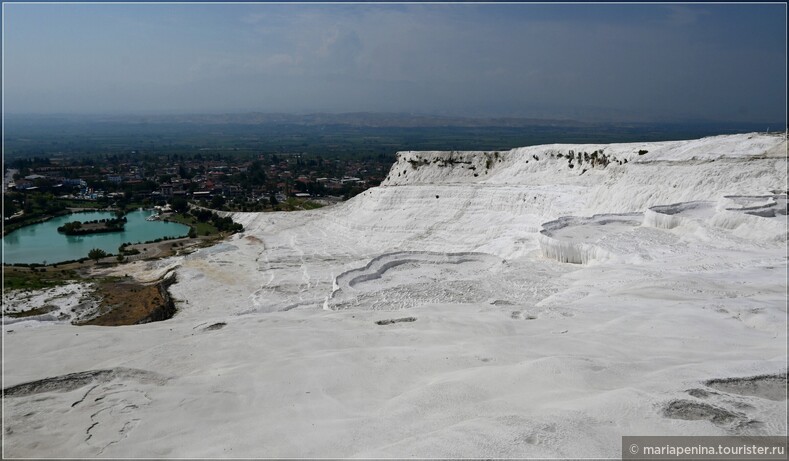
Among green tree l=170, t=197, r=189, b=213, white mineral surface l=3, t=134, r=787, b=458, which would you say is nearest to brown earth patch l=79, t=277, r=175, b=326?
white mineral surface l=3, t=134, r=787, b=458


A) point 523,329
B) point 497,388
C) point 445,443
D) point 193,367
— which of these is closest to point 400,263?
point 523,329

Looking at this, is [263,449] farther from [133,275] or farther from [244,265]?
[133,275]

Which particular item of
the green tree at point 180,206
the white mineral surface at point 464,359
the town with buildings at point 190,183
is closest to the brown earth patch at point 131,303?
the white mineral surface at point 464,359

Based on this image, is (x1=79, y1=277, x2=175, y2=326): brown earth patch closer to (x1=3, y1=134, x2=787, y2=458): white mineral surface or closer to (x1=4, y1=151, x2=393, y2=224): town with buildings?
(x1=3, y1=134, x2=787, y2=458): white mineral surface

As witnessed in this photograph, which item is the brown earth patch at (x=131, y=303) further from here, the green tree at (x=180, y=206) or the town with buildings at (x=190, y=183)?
the green tree at (x=180, y=206)

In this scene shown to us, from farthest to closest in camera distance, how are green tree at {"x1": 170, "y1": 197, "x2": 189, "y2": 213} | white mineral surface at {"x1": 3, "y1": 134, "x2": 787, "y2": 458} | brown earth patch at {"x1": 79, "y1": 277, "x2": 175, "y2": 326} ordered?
1. green tree at {"x1": 170, "y1": 197, "x2": 189, "y2": 213}
2. brown earth patch at {"x1": 79, "y1": 277, "x2": 175, "y2": 326}
3. white mineral surface at {"x1": 3, "y1": 134, "x2": 787, "y2": 458}

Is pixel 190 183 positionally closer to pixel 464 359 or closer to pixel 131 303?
pixel 131 303

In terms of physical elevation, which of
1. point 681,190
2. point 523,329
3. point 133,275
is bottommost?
point 133,275

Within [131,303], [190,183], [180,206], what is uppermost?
[190,183]

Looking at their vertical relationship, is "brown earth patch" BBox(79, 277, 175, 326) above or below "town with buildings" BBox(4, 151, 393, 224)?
below

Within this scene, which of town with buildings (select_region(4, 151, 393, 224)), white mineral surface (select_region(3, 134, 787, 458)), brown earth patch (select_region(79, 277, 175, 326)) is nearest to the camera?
white mineral surface (select_region(3, 134, 787, 458))

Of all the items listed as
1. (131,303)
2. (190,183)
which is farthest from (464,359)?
(190,183)
